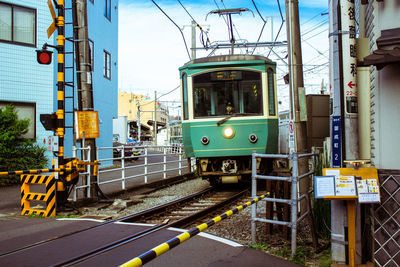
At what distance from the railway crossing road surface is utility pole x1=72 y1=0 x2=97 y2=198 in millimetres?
2814

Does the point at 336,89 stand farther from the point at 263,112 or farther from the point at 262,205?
the point at 263,112

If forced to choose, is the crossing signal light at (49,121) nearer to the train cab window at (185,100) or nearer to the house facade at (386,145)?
the train cab window at (185,100)

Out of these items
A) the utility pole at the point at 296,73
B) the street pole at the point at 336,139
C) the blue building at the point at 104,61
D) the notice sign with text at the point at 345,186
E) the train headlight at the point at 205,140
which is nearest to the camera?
the notice sign with text at the point at 345,186

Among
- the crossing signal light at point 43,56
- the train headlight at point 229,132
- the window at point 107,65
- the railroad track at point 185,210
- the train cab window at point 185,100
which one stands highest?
the window at point 107,65

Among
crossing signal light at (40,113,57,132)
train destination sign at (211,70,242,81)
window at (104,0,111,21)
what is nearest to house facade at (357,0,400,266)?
train destination sign at (211,70,242,81)

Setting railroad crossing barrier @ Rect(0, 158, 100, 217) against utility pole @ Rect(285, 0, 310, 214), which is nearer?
utility pole @ Rect(285, 0, 310, 214)

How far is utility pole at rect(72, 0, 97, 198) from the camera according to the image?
916 cm

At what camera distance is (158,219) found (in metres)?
7.55

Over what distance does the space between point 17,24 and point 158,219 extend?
36.6 feet

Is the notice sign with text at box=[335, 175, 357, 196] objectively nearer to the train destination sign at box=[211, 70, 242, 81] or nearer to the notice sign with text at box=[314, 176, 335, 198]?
the notice sign with text at box=[314, 176, 335, 198]

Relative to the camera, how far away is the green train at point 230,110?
10047 mm

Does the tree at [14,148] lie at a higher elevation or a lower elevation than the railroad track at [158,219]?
higher

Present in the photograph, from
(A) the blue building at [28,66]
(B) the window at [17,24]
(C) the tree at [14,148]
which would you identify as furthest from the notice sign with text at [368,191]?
(B) the window at [17,24]

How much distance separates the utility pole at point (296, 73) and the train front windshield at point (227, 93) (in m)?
3.22
